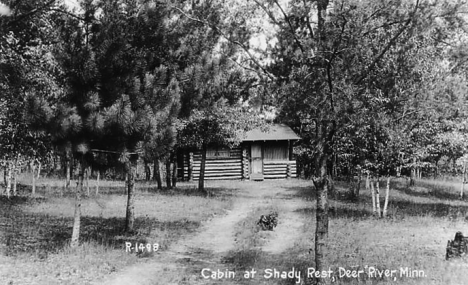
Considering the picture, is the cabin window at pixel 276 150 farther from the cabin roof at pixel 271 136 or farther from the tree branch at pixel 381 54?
the tree branch at pixel 381 54

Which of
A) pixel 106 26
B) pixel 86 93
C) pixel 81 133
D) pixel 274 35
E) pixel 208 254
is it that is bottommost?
pixel 208 254

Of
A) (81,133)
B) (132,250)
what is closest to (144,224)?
(132,250)

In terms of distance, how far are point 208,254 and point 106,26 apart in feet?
22.0

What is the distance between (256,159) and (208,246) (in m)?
24.0

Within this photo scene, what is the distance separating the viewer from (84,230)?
13758 millimetres

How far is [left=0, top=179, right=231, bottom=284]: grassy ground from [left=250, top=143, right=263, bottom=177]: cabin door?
12.3m

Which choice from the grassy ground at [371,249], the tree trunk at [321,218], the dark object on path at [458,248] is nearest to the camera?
the tree trunk at [321,218]

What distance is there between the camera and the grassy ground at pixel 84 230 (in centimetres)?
955

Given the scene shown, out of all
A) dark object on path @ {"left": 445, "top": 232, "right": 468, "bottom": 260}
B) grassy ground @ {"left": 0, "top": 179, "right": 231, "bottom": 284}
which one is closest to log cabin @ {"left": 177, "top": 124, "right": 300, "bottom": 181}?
grassy ground @ {"left": 0, "top": 179, "right": 231, "bottom": 284}

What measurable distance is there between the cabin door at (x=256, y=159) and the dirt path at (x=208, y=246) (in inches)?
561

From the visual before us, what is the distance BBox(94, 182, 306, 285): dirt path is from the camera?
378 inches

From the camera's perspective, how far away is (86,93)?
35.7 feet

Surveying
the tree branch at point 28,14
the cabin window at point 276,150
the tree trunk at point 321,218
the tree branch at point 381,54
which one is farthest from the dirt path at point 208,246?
the cabin window at point 276,150

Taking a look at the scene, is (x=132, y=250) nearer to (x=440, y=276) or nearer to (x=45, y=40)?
(x=45, y=40)
